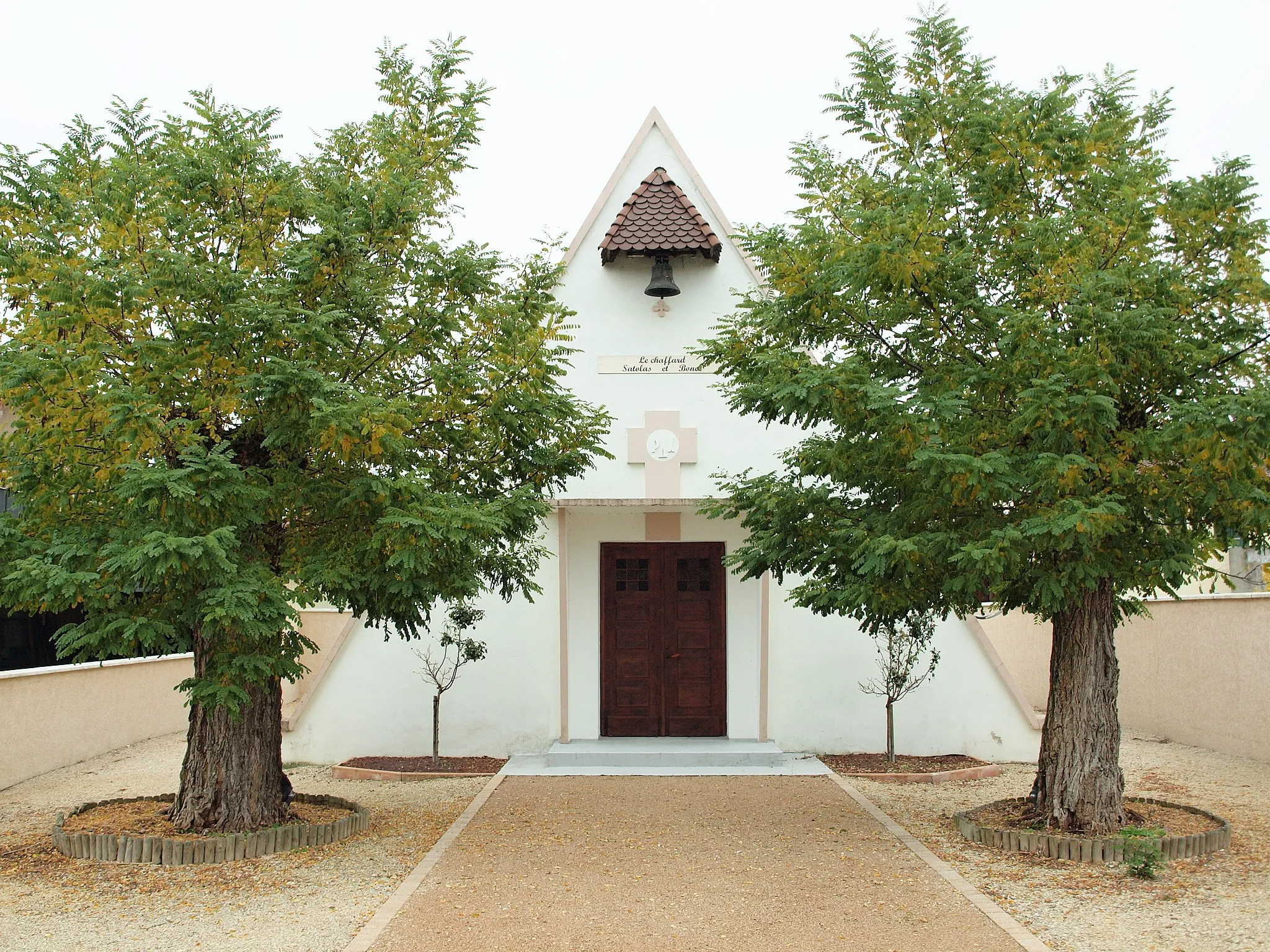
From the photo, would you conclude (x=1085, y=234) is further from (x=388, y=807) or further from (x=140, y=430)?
(x=388, y=807)

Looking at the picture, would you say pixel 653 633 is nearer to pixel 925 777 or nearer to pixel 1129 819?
pixel 925 777

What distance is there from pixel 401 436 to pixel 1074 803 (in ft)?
19.3

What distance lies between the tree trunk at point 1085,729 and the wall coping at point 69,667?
8.13m

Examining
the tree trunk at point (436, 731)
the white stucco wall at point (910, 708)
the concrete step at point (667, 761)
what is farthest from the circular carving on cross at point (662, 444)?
the tree trunk at point (436, 731)

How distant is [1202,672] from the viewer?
14.5m

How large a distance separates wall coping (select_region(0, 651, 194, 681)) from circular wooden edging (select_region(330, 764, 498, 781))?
2206 mm

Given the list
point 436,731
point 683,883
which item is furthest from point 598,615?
point 683,883

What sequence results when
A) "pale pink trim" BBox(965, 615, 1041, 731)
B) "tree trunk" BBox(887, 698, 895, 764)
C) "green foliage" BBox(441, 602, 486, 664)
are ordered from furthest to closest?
1. "pale pink trim" BBox(965, 615, 1041, 731)
2. "tree trunk" BBox(887, 698, 895, 764)
3. "green foliage" BBox(441, 602, 486, 664)

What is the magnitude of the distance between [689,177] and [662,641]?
602 cm

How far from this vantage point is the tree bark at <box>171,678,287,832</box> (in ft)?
28.0

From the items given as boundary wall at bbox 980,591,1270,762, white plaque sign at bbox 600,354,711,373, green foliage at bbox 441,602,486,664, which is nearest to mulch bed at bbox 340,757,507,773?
green foliage at bbox 441,602,486,664

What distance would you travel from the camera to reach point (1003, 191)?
8.35m

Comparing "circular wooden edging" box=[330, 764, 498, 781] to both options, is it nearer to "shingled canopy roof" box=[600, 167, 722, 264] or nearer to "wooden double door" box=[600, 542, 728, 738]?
"wooden double door" box=[600, 542, 728, 738]

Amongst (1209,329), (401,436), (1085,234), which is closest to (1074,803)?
(1209,329)
